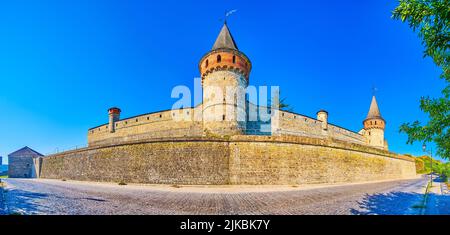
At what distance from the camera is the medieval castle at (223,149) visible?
14.7 metres

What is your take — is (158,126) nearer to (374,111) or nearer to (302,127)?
(302,127)

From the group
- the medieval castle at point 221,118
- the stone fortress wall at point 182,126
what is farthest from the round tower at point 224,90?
the stone fortress wall at point 182,126

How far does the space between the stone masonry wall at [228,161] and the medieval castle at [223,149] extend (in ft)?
0.23

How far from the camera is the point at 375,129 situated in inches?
1298

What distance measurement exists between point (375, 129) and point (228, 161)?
30.5m

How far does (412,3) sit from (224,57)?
15.3 meters

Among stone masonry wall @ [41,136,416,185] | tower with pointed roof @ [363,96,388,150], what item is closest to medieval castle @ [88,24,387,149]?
stone masonry wall @ [41,136,416,185]

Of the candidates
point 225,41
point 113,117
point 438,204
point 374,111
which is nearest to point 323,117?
point 374,111

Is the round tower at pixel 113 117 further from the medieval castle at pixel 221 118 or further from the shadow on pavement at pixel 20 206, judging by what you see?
the shadow on pavement at pixel 20 206

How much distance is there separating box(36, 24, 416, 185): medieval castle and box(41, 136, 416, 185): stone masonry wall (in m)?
0.07

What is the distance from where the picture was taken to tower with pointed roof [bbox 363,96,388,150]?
32469 mm

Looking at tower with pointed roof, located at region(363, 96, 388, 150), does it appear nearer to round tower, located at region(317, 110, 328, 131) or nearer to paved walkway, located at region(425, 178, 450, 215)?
round tower, located at region(317, 110, 328, 131)
